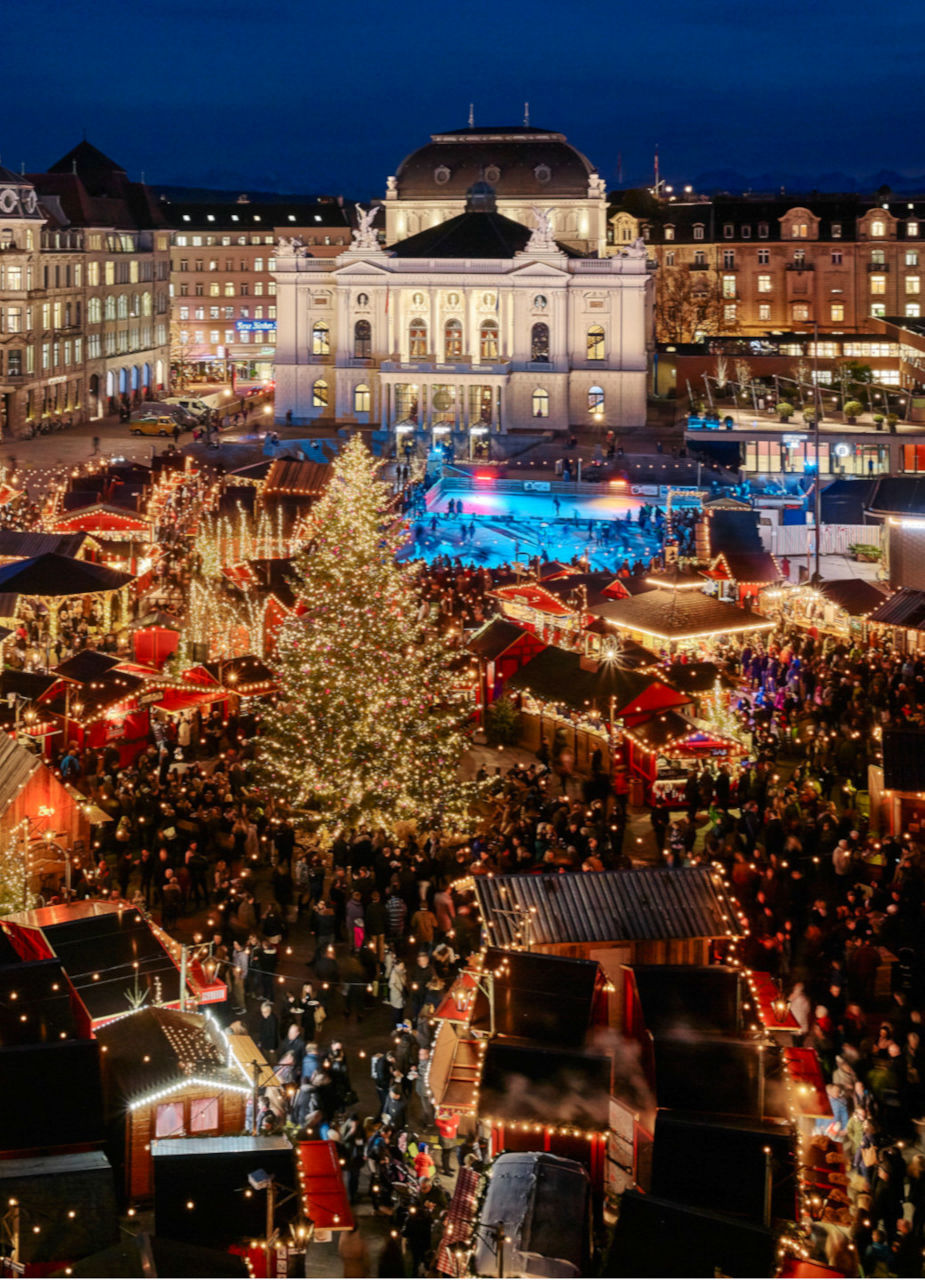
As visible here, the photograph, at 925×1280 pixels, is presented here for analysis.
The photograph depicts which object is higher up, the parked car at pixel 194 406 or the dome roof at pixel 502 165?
the dome roof at pixel 502 165

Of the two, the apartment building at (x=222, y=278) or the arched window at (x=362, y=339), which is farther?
the apartment building at (x=222, y=278)

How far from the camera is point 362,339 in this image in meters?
69.9

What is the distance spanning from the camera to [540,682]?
Result: 87.1 ft

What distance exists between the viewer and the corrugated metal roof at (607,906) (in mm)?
14516

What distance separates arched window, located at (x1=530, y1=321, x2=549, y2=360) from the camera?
224 feet

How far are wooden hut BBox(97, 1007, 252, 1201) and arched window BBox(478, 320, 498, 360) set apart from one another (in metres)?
56.6

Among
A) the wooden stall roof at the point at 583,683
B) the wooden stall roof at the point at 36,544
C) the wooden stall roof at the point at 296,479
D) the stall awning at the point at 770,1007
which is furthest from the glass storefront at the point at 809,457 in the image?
the stall awning at the point at 770,1007

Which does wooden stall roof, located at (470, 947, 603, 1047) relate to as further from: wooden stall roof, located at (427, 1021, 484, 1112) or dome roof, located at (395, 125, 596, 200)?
dome roof, located at (395, 125, 596, 200)

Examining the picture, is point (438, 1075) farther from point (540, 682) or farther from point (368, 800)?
point (540, 682)

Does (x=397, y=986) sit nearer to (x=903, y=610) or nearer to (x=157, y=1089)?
(x=157, y=1089)

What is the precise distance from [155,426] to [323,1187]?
57.9m

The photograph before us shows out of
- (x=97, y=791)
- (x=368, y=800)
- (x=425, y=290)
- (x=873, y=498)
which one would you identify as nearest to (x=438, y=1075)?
(x=368, y=800)

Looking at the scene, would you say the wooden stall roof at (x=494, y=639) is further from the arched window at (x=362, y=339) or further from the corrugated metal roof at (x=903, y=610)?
the arched window at (x=362, y=339)

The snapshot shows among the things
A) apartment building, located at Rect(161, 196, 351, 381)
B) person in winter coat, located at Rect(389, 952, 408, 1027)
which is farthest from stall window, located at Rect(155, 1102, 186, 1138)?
apartment building, located at Rect(161, 196, 351, 381)
